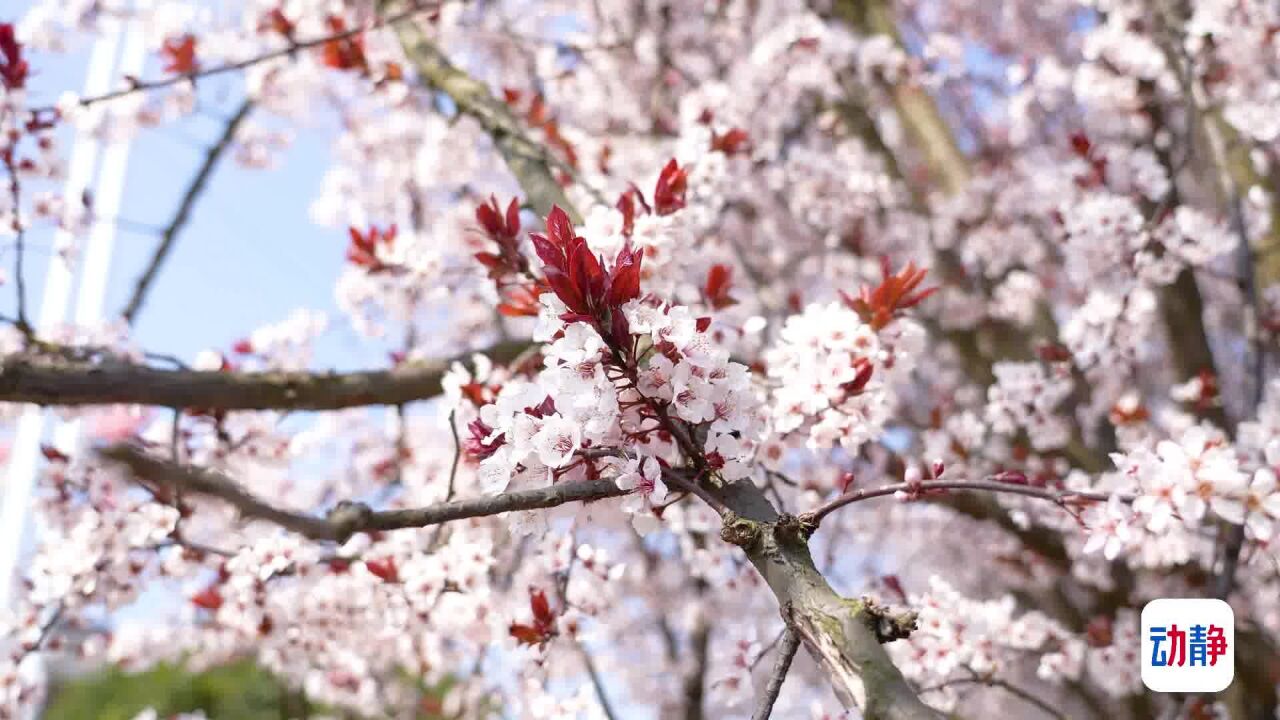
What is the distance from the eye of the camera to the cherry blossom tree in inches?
44.0

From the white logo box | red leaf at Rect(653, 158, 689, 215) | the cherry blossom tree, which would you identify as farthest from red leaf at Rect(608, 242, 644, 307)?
the white logo box

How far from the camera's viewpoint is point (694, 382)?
108 centimetres

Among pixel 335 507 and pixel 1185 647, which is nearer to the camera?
pixel 335 507

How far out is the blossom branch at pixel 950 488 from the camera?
1.07m

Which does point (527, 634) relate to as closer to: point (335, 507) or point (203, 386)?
point (335, 507)

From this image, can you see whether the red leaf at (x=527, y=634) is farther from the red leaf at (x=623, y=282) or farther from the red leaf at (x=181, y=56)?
the red leaf at (x=181, y=56)

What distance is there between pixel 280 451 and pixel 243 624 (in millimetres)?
494

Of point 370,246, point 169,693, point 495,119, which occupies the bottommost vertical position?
point 169,693

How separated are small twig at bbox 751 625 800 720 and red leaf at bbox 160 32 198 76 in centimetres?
261

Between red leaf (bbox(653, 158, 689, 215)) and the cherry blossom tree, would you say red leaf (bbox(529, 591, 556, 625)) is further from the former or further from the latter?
red leaf (bbox(653, 158, 689, 215))

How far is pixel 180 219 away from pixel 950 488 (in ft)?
10.7

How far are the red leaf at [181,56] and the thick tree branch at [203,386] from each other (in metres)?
1.27

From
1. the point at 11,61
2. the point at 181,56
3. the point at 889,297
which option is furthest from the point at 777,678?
the point at 181,56

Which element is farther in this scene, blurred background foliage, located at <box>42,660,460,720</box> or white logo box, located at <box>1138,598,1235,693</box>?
blurred background foliage, located at <box>42,660,460,720</box>
